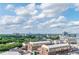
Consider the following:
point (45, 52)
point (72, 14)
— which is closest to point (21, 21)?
point (45, 52)

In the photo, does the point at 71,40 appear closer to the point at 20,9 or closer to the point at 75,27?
the point at 75,27

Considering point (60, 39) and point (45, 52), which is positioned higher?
point (60, 39)

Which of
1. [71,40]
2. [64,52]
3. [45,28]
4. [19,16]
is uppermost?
[19,16]

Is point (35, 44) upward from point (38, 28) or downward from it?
downward

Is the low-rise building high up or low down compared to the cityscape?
down

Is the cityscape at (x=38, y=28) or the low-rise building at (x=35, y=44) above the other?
the cityscape at (x=38, y=28)

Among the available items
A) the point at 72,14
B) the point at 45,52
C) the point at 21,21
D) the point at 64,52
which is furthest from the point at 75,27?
the point at 21,21
